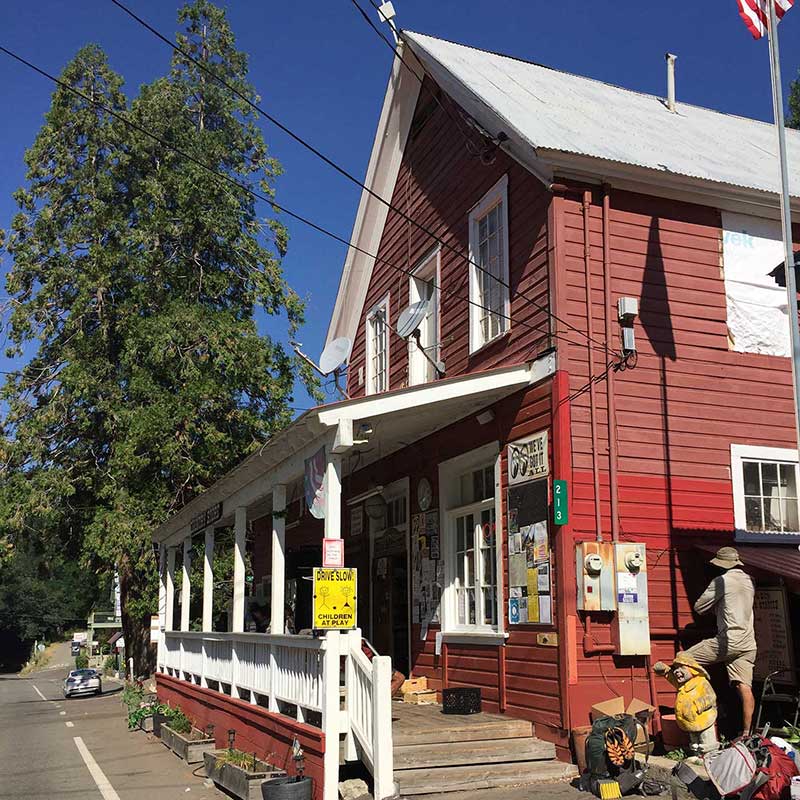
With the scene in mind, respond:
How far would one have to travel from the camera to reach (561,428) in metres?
9.98

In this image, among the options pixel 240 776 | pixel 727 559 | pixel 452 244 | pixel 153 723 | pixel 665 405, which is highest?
pixel 452 244

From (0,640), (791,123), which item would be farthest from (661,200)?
(0,640)

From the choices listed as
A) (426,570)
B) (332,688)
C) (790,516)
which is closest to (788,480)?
(790,516)

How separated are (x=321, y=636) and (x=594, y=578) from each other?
275cm

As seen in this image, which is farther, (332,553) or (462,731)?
(462,731)

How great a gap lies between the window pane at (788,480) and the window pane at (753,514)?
1.35 ft

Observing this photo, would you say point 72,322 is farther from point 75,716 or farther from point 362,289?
point 362,289

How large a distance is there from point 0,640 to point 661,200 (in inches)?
3376

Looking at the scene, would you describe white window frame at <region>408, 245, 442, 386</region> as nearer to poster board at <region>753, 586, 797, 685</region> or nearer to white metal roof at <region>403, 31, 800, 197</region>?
white metal roof at <region>403, 31, 800, 197</region>

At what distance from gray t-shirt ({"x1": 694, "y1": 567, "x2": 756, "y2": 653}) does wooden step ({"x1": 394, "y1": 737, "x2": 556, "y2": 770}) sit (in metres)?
2.04

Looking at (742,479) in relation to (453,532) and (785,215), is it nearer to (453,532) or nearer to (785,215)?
(785,215)

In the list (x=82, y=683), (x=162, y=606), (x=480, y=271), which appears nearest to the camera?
(x=480, y=271)

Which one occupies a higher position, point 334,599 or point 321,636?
point 334,599

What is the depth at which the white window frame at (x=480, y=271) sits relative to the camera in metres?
11.8
